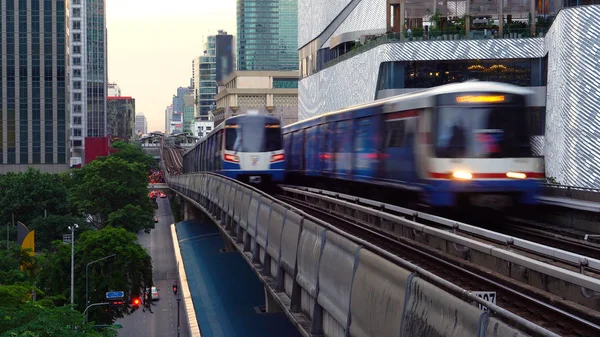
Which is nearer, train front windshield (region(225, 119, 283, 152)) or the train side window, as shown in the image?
the train side window

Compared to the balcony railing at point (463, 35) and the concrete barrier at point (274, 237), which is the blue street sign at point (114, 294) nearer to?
the concrete barrier at point (274, 237)

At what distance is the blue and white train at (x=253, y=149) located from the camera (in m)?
35.8

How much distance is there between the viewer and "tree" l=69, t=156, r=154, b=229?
65.8 m

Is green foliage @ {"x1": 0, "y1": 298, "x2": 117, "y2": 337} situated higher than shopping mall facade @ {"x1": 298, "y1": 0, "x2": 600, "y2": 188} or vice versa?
shopping mall facade @ {"x1": 298, "y1": 0, "x2": 600, "y2": 188}

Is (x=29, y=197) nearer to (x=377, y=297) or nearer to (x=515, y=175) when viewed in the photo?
(x=515, y=175)

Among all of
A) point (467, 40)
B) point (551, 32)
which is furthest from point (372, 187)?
point (467, 40)

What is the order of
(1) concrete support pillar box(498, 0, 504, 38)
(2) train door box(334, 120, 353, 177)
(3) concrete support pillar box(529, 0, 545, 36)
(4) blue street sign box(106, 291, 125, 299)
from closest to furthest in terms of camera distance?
1. (2) train door box(334, 120, 353, 177)
2. (4) blue street sign box(106, 291, 125, 299)
3. (1) concrete support pillar box(498, 0, 504, 38)
4. (3) concrete support pillar box(529, 0, 545, 36)

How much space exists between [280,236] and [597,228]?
8.27 metres

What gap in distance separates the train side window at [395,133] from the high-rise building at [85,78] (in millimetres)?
123856

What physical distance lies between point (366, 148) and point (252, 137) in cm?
1068

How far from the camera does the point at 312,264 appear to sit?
46.7 feet

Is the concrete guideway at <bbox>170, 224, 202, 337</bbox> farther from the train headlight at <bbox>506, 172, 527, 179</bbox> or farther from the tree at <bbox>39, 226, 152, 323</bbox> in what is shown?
the train headlight at <bbox>506, 172, 527, 179</bbox>

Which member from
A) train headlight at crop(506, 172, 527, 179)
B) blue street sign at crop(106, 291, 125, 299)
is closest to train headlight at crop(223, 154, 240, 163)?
blue street sign at crop(106, 291, 125, 299)

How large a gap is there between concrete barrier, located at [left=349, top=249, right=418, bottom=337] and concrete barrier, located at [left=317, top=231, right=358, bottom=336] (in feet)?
1.11
